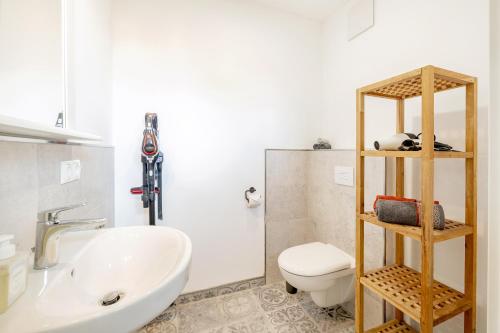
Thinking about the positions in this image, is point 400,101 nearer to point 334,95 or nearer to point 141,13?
point 334,95

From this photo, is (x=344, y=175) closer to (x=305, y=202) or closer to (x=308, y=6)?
(x=305, y=202)

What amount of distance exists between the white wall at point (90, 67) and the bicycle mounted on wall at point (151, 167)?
0.81 ft

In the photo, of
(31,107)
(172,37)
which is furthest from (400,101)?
(31,107)

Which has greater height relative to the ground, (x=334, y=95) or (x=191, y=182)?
(x=334, y=95)

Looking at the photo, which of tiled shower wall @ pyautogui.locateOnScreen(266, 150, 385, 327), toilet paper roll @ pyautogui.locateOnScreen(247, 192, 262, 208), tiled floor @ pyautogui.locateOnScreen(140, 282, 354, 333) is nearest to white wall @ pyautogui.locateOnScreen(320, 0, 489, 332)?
tiled shower wall @ pyautogui.locateOnScreen(266, 150, 385, 327)

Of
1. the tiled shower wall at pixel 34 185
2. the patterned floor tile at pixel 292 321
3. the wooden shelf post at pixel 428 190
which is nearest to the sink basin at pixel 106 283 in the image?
the tiled shower wall at pixel 34 185

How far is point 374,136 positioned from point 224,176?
Result: 113cm

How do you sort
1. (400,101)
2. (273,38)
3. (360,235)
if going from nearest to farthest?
(360,235)
(400,101)
(273,38)

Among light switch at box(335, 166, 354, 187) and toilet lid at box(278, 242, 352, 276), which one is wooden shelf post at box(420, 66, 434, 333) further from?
light switch at box(335, 166, 354, 187)

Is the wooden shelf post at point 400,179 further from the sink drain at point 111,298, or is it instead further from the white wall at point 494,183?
the sink drain at point 111,298

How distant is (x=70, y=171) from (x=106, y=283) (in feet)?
1.63

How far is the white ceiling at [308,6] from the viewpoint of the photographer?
1.80m

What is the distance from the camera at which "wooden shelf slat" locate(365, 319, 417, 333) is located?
1232 millimetres

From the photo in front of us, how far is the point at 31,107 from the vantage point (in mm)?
708
